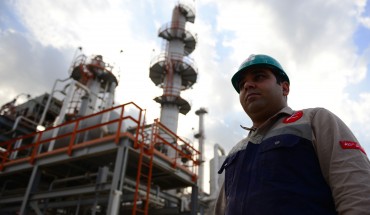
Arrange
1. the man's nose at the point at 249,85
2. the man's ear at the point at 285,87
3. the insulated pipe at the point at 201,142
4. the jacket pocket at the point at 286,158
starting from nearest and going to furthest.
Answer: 1. the jacket pocket at the point at 286,158
2. the man's nose at the point at 249,85
3. the man's ear at the point at 285,87
4. the insulated pipe at the point at 201,142

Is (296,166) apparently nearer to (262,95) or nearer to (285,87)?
(262,95)

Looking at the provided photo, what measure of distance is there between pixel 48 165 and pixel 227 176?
29.3 ft

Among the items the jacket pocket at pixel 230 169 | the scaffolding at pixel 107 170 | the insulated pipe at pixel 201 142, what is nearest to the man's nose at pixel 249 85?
the jacket pocket at pixel 230 169

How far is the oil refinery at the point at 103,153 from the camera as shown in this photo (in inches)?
318

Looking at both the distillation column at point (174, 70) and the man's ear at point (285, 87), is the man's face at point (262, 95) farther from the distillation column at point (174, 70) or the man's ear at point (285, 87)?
the distillation column at point (174, 70)

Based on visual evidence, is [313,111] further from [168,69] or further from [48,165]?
[168,69]

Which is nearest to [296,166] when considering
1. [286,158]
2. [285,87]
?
[286,158]

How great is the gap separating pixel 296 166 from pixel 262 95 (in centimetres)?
61

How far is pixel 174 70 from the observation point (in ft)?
67.0

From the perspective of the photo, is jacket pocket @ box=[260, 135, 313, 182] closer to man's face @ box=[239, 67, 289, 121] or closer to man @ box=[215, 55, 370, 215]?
man @ box=[215, 55, 370, 215]

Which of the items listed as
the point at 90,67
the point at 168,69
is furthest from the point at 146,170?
the point at 90,67

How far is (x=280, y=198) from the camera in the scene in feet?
4.90

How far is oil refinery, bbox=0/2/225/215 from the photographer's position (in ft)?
26.5

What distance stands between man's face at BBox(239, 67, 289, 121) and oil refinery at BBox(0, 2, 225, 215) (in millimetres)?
1715
